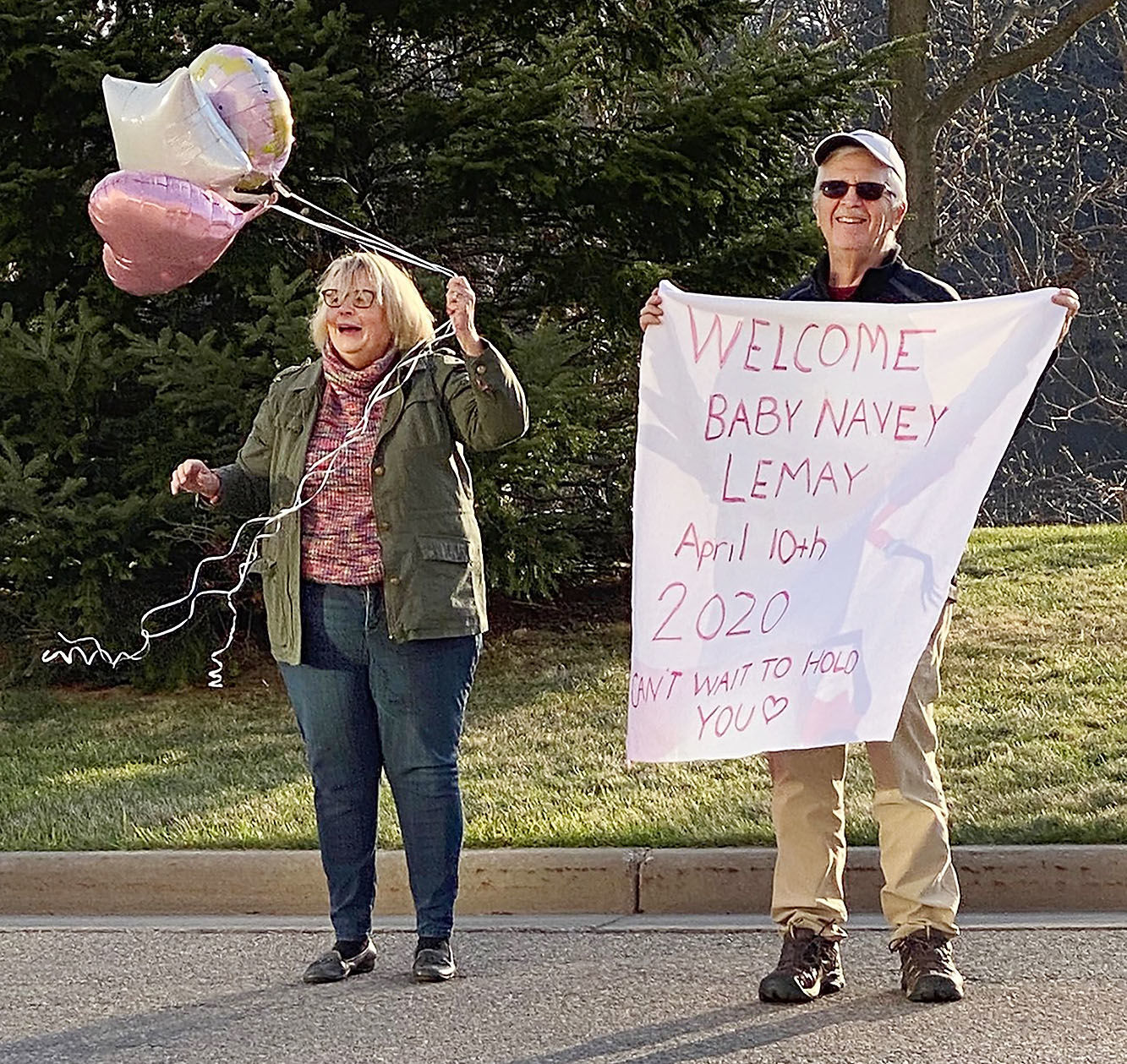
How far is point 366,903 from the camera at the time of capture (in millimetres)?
5125

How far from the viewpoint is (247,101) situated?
4.96 metres

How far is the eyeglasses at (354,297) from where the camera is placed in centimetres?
491

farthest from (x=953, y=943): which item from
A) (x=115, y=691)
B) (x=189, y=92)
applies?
(x=115, y=691)

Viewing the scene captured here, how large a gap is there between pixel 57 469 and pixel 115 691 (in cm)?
123

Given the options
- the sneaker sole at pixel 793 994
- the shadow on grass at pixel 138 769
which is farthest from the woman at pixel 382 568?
the shadow on grass at pixel 138 769

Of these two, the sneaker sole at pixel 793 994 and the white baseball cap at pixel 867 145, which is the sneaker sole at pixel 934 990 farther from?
the white baseball cap at pixel 867 145

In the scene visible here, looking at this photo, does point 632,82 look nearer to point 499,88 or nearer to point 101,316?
point 499,88

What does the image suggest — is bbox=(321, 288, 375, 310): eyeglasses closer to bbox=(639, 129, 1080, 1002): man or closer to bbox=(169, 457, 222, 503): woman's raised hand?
bbox=(169, 457, 222, 503): woman's raised hand

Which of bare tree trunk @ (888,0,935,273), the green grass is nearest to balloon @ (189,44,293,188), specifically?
the green grass

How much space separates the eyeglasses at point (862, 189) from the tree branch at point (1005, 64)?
1069cm

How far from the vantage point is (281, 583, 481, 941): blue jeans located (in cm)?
489

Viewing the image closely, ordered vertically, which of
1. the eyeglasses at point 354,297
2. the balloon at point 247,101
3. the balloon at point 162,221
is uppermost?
the balloon at point 247,101

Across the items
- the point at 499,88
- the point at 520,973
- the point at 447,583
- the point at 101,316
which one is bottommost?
the point at 520,973

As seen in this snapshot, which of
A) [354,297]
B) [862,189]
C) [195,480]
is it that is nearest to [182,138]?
[354,297]
